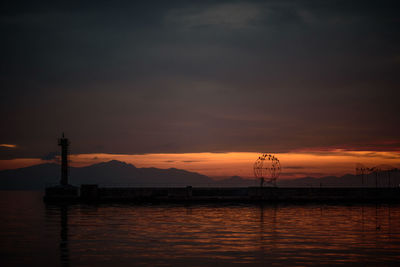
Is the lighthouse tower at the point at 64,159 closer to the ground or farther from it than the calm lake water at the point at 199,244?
farther from it

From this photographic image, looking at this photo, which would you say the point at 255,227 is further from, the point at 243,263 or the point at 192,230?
the point at 243,263

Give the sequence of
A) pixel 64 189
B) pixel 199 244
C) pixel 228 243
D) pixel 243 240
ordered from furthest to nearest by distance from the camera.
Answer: pixel 64 189, pixel 243 240, pixel 228 243, pixel 199 244

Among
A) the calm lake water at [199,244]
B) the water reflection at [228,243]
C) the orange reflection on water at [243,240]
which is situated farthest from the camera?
the orange reflection on water at [243,240]

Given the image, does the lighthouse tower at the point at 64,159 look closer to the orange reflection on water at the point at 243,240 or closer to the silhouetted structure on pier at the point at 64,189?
the silhouetted structure on pier at the point at 64,189

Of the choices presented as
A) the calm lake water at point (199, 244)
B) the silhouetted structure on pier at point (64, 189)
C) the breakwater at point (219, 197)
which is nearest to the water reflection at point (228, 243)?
the calm lake water at point (199, 244)

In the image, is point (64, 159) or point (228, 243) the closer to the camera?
point (228, 243)

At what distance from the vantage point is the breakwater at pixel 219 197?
8175 cm

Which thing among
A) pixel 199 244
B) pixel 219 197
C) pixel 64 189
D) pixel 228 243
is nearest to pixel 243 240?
pixel 228 243

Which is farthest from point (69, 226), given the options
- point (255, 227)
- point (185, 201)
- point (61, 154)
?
point (61, 154)

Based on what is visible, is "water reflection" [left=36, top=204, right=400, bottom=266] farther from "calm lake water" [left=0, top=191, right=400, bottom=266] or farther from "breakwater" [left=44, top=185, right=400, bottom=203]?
"breakwater" [left=44, top=185, right=400, bottom=203]

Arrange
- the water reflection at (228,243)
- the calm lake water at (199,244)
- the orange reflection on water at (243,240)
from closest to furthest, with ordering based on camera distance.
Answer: the calm lake water at (199,244) → the water reflection at (228,243) → the orange reflection on water at (243,240)

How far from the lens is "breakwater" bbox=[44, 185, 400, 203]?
268 ft

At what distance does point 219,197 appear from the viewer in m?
85.2

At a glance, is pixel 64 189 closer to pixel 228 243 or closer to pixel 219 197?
pixel 219 197
